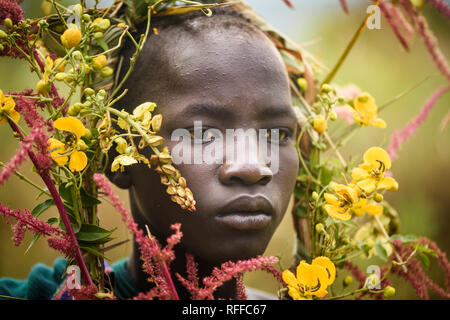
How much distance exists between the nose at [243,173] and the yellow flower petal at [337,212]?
11 cm

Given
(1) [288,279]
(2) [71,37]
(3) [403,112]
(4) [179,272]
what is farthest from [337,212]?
(3) [403,112]

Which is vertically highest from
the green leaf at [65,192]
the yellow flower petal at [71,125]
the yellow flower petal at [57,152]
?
the yellow flower petal at [71,125]

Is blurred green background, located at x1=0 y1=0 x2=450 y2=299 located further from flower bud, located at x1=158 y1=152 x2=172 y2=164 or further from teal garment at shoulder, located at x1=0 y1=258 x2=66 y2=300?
flower bud, located at x1=158 y1=152 x2=172 y2=164

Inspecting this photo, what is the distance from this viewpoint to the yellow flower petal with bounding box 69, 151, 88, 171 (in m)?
0.62

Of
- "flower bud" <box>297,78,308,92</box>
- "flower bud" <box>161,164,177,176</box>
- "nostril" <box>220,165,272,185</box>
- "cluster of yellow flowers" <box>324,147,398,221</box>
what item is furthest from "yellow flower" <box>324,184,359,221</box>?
"flower bud" <box>297,78,308,92</box>

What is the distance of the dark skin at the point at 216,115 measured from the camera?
2.39 feet

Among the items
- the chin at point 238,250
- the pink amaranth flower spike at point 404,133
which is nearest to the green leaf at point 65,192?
the chin at point 238,250

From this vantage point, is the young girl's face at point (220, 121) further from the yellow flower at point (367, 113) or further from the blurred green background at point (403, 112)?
the blurred green background at point (403, 112)

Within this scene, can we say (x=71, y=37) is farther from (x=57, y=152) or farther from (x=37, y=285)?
(x=37, y=285)

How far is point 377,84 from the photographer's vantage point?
5.72 feet

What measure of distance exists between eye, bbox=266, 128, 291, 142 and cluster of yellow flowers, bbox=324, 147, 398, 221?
0.15 meters

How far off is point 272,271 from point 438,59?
0.53m

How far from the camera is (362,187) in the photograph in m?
0.70
